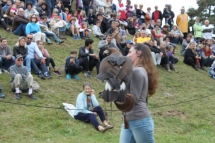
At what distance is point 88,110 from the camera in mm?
8062

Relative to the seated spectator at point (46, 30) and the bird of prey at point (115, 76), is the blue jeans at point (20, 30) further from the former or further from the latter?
the bird of prey at point (115, 76)

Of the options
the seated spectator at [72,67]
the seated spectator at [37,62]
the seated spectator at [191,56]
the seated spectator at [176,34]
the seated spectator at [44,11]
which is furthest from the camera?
the seated spectator at [176,34]

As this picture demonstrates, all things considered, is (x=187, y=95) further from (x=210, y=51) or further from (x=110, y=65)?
(x=110, y=65)

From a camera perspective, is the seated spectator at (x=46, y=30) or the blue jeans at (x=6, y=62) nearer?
the blue jeans at (x=6, y=62)

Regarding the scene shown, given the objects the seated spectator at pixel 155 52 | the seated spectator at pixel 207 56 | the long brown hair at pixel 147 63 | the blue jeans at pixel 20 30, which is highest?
the long brown hair at pixel 147 63

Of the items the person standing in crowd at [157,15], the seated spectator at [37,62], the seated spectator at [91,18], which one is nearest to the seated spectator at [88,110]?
the seated spectator at [37,62]

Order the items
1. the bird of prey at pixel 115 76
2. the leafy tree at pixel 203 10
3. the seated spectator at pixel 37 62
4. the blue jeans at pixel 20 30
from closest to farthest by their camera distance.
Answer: the bird of prey at pixel 115 76 → the seated spectator at pixel 37 62 → the blue jeans at pixel 20 30 → the leafy tree at pixel 203 10

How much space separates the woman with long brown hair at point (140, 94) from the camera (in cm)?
355

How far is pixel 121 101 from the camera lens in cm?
338

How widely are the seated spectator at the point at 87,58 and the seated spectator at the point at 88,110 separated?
10.1ft

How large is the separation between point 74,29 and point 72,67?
16.3 feet

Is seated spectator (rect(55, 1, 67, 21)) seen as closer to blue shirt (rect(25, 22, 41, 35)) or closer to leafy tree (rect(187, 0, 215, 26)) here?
blue shirt (rect(25, 22, 41, 35))

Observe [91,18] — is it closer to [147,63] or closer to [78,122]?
[78,122]

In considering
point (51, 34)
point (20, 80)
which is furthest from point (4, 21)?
point (20, 80)
